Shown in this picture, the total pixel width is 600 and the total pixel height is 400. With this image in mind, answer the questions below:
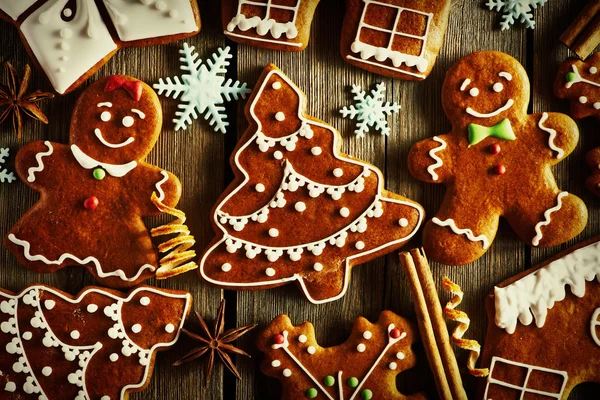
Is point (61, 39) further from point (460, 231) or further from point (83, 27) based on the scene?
point (460, 231)

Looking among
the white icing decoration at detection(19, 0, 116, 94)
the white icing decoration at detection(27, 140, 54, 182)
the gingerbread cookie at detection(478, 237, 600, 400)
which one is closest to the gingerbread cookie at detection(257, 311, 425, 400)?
the gingerbread cookie at detection(478, 237, 600, 400)

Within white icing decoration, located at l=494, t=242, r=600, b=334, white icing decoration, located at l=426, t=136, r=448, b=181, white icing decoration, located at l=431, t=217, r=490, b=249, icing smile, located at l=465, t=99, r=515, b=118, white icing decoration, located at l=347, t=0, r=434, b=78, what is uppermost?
white icing decoration, located at l=347, t=0, r=434, b=78

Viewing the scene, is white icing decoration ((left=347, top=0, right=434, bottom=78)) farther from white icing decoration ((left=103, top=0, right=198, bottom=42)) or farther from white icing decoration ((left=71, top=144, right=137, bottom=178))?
white icing decoration ((left=71, top=144, right=137, bottom=178))

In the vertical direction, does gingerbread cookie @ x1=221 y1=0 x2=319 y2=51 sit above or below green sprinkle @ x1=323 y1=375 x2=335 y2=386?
above

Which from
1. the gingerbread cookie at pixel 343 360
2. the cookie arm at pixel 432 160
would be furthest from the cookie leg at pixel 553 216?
the gingerbread cookie at pixel 343 360

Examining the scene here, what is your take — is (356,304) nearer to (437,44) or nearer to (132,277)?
(132,277)

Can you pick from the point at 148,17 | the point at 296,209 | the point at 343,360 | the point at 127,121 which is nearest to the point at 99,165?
the point at 127,121

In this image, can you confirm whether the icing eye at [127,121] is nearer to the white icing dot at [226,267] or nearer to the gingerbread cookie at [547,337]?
the white icing dot at [226,267]
